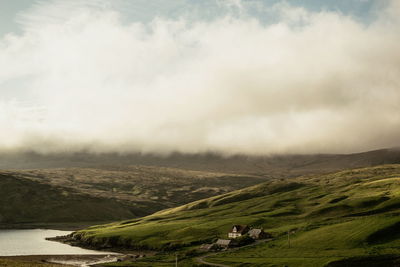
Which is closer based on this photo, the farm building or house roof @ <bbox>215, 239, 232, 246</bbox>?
house roof @ <bbox>215, 239, 232, 246</bbox>

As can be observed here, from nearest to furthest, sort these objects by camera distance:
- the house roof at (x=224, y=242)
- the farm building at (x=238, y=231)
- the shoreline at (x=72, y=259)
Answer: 1. the house roof at (x=224, y=242)
2. the shoreline at (x=72, y=259)
3. the farm building at (x=238, y=231)

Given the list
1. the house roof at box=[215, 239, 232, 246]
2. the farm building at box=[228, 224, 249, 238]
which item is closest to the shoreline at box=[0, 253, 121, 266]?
the house roof at box=[215, 239, 232, 246]

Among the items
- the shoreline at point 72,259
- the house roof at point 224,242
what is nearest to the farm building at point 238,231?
the house roof at point 224,242

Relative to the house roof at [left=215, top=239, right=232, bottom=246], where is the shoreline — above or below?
below

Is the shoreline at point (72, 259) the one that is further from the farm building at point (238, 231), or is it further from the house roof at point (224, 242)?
the farm building at point (238, 231)

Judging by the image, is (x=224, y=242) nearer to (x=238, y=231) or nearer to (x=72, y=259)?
(x=238, y=231)

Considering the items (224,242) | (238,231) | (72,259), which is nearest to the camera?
A: (224,242)

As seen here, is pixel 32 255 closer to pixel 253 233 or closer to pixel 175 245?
pixel 175 245

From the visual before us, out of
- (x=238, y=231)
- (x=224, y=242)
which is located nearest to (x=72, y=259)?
(x=224, y=242)

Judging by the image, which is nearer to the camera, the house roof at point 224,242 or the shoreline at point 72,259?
the house roof at point 224,242

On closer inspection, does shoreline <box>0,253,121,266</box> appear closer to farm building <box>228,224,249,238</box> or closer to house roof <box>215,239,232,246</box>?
house roof <box>215,239,232,246</box>

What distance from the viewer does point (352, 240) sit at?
112 m

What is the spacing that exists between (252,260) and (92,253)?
86.0 metres

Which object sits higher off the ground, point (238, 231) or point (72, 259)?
point (238, 231)
